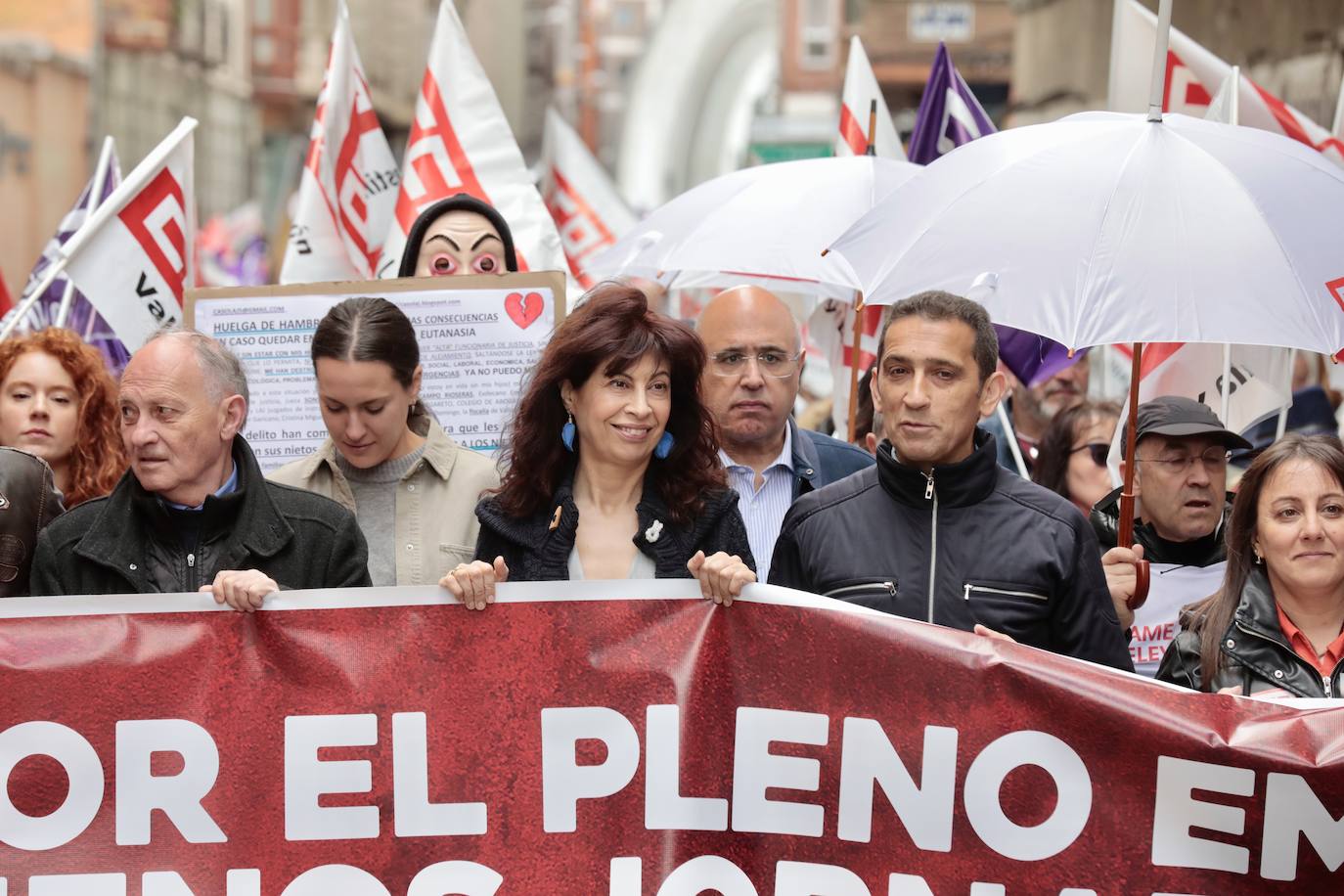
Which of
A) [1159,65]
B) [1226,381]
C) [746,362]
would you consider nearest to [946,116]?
[1226,381]

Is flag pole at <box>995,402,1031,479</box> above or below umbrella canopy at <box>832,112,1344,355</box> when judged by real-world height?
below

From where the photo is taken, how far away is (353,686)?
4125 millimetres

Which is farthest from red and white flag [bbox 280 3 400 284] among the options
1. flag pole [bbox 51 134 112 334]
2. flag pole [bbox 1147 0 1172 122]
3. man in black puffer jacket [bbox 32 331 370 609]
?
flag pole [bbox 1147 0 1172 122]

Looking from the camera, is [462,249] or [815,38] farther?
[815,38]

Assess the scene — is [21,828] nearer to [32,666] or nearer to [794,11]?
[32,666]

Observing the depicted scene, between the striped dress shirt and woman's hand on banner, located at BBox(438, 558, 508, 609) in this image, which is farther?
the striped dress shirt

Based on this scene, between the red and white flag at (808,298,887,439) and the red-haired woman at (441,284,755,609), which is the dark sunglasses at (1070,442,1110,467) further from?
the red-haired woman at (441,284,755,609)

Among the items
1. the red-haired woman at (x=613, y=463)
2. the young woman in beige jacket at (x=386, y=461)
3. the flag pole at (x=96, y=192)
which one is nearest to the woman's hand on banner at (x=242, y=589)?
the red-haired woman at (x=613, y=463)

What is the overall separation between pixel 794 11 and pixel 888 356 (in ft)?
215

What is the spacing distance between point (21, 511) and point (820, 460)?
2246 millimetres

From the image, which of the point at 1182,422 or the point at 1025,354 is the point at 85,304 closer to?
the point at 1025,354

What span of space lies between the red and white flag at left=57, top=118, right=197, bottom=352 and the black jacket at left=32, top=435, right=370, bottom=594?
2.44 meters

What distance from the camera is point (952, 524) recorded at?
421cm

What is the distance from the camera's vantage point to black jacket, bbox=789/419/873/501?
18.6 feet
